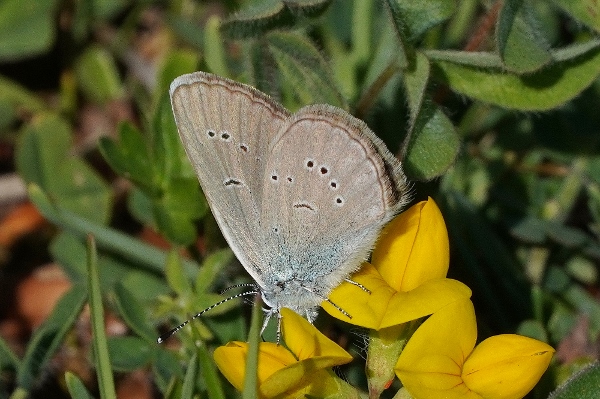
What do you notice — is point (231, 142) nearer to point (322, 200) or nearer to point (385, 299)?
point (322, 200)

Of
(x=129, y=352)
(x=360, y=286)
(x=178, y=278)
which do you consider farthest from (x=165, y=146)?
(x=360, y=286)

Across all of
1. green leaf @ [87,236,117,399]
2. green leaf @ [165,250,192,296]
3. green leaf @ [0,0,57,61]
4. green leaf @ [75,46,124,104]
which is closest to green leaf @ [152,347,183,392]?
green leaf @ [165,250,192,296]

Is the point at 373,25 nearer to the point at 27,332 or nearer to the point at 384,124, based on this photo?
the point at 384,124

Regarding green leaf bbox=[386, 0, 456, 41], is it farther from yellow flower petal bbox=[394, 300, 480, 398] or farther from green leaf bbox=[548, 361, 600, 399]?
green leaf bbox=[548, 361, 600, 399]

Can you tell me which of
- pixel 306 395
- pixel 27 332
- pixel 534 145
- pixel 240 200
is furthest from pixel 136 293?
pixel 534 145

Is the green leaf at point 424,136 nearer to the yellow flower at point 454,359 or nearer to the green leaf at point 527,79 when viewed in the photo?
the green leaf at point 527,79

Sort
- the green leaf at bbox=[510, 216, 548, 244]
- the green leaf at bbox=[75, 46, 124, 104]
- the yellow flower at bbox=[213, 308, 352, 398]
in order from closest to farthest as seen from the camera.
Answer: the yellow flower at bbox=[213, 308, 352, 398], the green leaf at bbox=[510, 216, 548, 244], the green leaf at bbox=[75, 46, 124, 104]

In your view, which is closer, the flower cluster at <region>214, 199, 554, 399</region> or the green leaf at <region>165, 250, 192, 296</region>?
the flower cluster at <region>214, 199, 554, 399</region>

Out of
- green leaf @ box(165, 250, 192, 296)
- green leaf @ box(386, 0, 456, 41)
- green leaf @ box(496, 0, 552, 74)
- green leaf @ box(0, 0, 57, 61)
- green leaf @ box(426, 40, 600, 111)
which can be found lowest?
green leaf @ box(165, 250, 192, 296)
